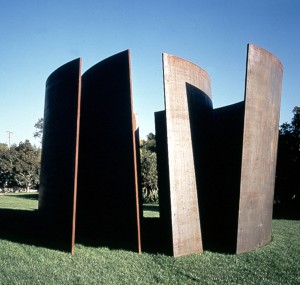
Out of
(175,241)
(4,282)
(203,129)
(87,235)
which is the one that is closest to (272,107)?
(203,129)

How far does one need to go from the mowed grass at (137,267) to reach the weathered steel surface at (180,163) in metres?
0.45

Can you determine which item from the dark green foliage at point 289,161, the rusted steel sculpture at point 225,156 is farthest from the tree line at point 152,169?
the rusted steel sculpture at point 225,156

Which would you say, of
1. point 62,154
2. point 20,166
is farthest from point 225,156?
point 20,166

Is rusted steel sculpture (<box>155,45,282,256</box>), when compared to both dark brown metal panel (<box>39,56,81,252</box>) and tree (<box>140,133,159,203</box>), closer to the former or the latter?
dark brown metal panel (<box>39,56,81,252</box>)

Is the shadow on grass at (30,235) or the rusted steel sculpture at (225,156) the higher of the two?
the rusted steel sculpture at (225,156)

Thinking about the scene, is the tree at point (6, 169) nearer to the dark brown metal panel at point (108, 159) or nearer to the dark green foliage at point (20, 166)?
the dark green foliage at point (20, 166)

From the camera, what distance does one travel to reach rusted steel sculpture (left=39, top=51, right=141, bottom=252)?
6.85m

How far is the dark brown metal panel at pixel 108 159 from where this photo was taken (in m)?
6.93

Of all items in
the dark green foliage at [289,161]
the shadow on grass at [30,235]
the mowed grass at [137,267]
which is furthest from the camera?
the dark green foliage at [289,161]

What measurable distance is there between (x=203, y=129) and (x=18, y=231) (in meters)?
6.53

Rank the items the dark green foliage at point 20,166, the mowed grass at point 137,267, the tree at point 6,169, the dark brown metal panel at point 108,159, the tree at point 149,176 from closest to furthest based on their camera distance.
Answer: the mowed grass at point 137,267 → the dark brown metal panel at point 108,159 → the tree at point 149,176 → the tree at point 6,169 → the dark green foliage at point 20,166

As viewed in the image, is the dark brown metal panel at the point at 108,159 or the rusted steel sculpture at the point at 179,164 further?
the dark brown metal panel at the point at 108,159

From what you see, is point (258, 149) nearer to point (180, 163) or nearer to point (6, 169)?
point (180, 163)

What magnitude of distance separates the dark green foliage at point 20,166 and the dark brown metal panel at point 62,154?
35.7m
